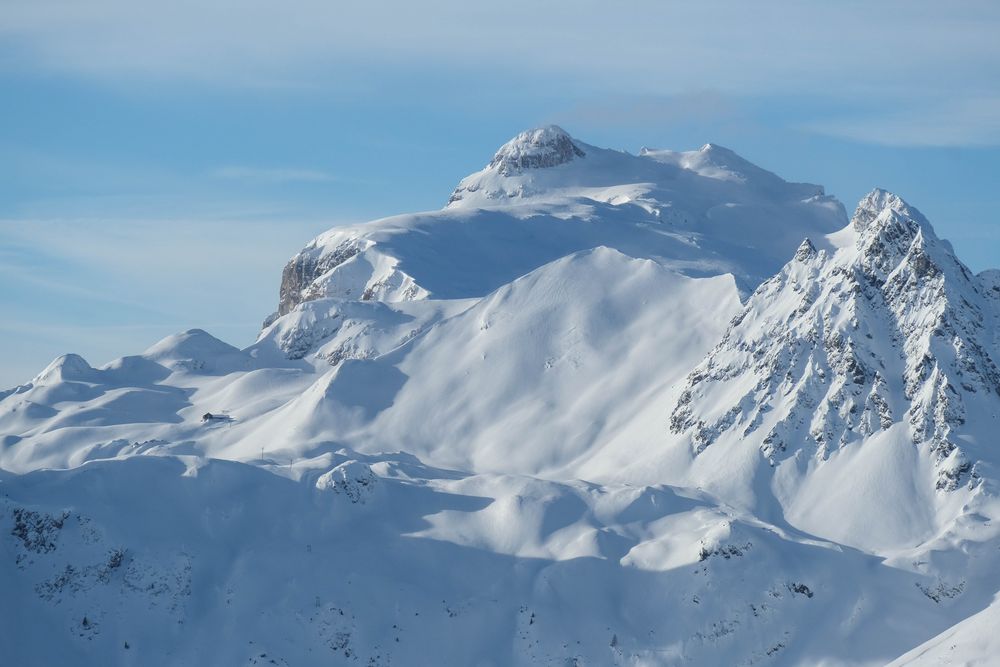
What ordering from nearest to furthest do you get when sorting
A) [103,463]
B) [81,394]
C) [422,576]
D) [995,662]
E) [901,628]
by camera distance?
[995,662] → [901,628] → [422,576] → [103,463] → [81,394]

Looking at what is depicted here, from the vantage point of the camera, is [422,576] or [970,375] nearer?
[422,576]

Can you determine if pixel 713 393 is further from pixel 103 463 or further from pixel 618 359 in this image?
pixel 103 463

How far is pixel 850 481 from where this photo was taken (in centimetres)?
10125

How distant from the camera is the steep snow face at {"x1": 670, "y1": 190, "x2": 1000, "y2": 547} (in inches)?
3976

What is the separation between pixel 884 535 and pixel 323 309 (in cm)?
7903

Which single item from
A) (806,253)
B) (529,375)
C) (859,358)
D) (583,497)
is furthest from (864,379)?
(529,375)

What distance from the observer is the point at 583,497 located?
103000 millimetres

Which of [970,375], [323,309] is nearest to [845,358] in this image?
[970,375]

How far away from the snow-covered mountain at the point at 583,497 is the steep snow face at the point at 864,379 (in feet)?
0.66

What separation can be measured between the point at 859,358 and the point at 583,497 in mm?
22045

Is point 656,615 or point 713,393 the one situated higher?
point 713,393

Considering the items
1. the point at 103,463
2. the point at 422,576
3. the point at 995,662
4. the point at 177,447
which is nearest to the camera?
the point at 995,662

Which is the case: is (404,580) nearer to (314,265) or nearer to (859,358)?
(859,358)

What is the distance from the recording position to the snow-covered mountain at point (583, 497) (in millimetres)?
90000
